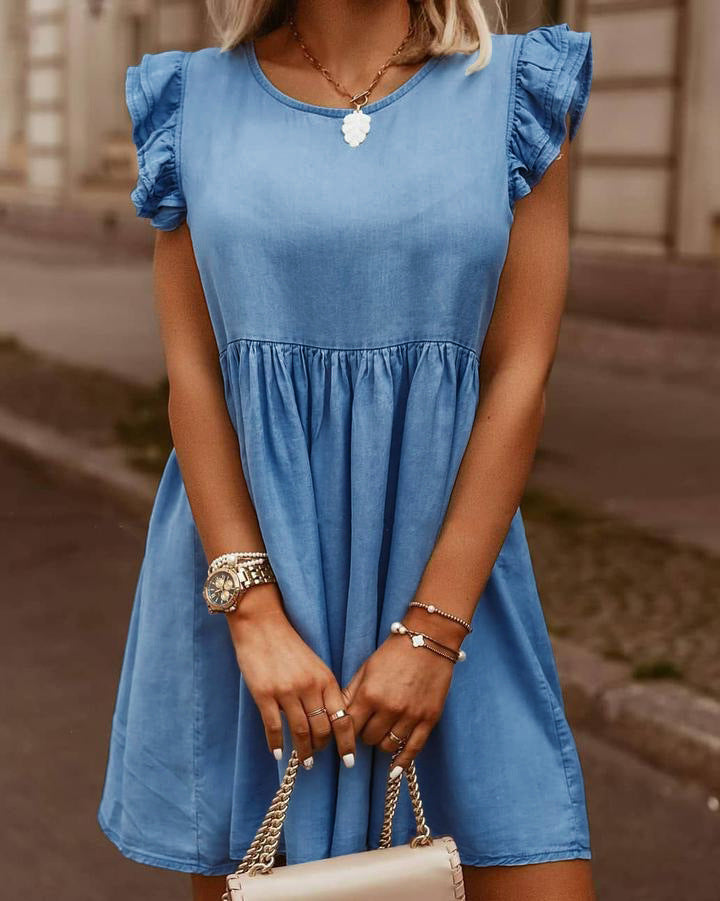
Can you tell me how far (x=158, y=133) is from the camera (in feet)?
6.58

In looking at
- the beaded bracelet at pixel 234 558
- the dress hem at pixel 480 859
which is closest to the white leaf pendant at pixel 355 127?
the beaded bracelet at pixel 234 558

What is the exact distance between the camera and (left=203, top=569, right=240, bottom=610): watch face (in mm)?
1916

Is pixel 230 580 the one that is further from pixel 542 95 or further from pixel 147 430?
pixel 147 430

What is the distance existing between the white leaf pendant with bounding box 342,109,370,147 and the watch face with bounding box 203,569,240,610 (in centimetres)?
56

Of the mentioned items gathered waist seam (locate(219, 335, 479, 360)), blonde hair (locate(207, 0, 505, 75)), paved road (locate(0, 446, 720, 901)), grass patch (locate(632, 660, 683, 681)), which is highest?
blonde hair (locate(207, 0, 505, 75))

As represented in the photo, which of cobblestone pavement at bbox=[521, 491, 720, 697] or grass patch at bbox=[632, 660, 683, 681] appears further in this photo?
cobblestone pavement at bbox=[521, 491, 720, 697]

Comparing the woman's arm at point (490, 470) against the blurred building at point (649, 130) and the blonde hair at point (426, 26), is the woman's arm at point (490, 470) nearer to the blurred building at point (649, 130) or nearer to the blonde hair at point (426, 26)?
the blonde hair at point (426, 26)

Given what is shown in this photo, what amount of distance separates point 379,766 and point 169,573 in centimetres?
40

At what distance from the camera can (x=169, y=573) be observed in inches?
81.7

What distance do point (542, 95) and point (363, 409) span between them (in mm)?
465

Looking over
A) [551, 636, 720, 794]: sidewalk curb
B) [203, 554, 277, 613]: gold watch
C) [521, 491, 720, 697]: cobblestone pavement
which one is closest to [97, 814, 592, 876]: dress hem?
[203, 554, 277, 613]: gold watch

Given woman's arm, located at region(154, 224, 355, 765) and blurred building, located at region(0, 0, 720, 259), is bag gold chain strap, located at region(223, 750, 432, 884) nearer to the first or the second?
woman's arm, located at region(154, 224, 355, 765)

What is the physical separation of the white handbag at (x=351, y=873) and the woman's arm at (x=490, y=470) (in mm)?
111

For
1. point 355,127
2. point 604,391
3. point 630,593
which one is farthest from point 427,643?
point 604,391
